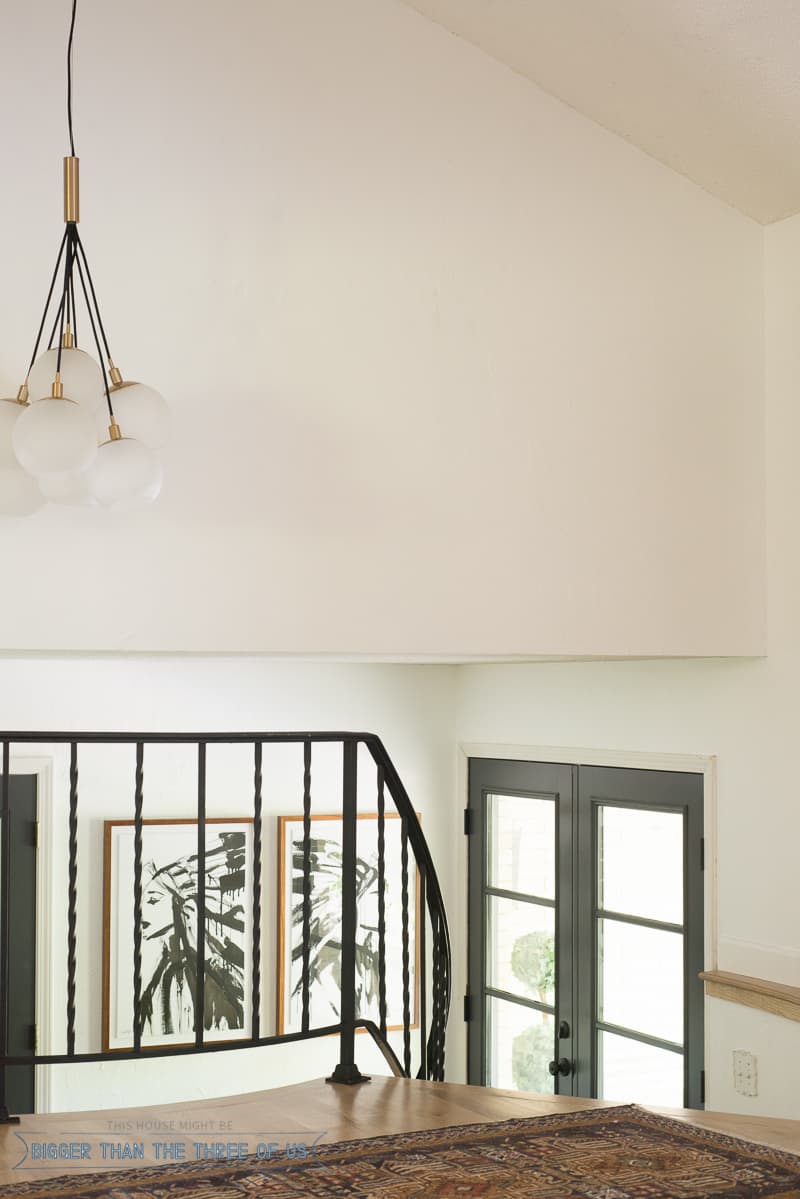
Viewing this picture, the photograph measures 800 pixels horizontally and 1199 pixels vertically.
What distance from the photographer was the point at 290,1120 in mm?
2420

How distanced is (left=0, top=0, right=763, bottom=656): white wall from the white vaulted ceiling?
87mm

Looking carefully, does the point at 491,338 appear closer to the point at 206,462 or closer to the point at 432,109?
the point at 432,109

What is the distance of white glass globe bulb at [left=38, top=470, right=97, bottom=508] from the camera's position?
237 cm

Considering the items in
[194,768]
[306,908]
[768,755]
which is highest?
[768,755]

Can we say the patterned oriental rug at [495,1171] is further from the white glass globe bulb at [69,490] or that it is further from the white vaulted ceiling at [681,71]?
the white vaulted ceiling at [681,71]

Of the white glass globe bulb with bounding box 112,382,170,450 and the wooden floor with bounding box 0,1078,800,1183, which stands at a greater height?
the white glass globe bulb with bounding box 112,382,170,450

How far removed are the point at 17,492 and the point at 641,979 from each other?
9.26 feet

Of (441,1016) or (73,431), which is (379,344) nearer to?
(73,431)

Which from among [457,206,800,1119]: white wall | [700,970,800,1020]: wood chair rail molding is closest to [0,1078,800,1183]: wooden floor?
[700,970,800,1020]: wood chair rail molding

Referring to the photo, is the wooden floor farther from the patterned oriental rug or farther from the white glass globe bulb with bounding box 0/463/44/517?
the white glass globe bulb with bounding box 0/463/44/517

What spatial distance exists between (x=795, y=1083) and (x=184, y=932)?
2254 millimetres

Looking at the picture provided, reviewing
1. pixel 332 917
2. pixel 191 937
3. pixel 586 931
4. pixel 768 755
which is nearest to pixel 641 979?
pixel 586 931


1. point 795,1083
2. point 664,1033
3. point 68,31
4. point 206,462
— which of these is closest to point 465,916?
point 664,1033

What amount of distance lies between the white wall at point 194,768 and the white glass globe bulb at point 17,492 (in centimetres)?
168
